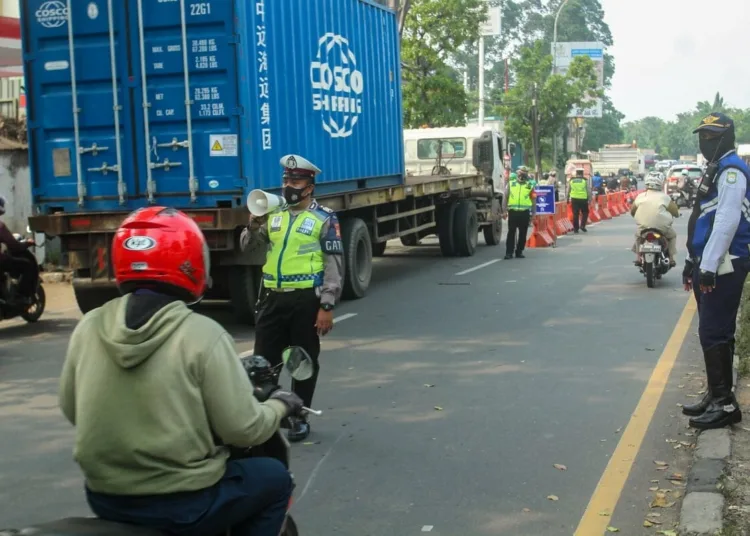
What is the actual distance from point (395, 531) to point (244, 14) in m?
6.93

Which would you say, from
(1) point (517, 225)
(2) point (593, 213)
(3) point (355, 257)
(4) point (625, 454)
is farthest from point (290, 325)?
(2) point (593, 213)

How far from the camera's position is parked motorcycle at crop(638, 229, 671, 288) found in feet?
46.3

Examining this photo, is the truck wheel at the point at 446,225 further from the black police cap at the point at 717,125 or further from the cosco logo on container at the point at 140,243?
the cosco logo on container at the point at 140,243

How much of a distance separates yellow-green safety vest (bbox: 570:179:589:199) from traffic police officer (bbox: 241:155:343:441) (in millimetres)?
20427

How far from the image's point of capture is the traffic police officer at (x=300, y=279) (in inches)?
256

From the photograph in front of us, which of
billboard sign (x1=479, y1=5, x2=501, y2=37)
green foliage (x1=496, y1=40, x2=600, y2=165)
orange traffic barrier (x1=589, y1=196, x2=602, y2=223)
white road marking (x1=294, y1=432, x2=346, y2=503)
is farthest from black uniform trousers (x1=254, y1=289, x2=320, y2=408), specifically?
green foliage (x1=496, y1=40, x2=600, y2=165)

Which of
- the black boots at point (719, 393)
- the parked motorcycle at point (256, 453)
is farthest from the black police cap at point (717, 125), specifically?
the parked motorcycle at point (256, 453)

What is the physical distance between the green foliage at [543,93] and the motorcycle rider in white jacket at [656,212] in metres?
35.5

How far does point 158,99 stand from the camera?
10.6 meters

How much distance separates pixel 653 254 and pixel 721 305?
7954 mm

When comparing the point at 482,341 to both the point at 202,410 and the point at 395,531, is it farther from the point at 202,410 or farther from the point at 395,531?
the point at 202,410

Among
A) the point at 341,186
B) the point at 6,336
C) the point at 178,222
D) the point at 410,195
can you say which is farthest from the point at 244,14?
the point at 178,222

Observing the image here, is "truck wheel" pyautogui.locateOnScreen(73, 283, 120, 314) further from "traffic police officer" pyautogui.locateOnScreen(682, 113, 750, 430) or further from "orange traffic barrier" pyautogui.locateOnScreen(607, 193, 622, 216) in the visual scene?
"orange traffic barrier" pyautogui.locateOnScreen(607, 193, 622, 216)

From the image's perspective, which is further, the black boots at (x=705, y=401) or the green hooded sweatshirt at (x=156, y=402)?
the black boots at (x=705, y=401)
